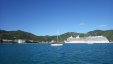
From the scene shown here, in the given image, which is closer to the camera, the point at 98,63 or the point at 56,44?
the point at 98,63

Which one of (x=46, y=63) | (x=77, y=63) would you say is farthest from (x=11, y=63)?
(x=77, y=63)

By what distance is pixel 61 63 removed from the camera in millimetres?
32312

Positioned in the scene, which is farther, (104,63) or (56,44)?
(56,44)

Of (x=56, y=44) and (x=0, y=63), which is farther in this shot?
(x=56, y=44)

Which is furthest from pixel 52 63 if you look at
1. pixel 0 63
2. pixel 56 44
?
pixel 56 44

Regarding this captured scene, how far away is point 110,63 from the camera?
103 ft

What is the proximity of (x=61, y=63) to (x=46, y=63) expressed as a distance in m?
2.49

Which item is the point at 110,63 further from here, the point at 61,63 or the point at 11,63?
the point at 11,63

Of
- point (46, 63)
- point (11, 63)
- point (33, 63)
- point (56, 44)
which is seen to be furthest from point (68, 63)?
point (56, 44)

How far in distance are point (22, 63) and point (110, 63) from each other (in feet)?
46.3

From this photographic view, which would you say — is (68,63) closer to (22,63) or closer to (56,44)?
(22,63)

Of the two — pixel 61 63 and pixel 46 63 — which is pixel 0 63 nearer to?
pixel 46 63

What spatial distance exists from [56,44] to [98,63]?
326 feet

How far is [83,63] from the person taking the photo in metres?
31.8
